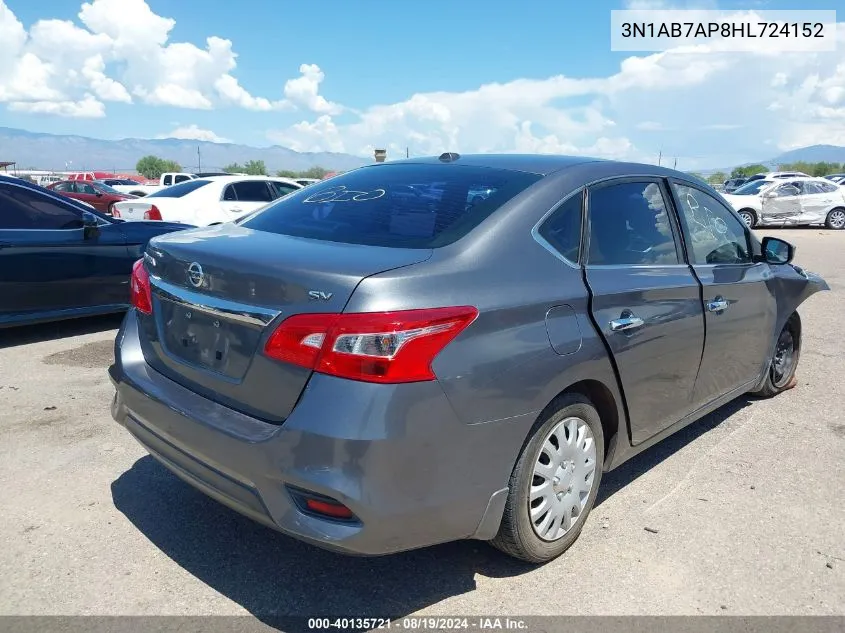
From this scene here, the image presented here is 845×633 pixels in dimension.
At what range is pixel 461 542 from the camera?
3.02 meters

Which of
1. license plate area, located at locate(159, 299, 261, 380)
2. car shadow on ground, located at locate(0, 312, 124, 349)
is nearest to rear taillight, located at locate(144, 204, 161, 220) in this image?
car shadow on ground, located at locate(0, 312, 124, 349)

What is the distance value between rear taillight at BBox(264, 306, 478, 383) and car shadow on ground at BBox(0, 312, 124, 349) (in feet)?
16.8

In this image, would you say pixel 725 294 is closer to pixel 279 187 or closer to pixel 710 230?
pixel 710 230

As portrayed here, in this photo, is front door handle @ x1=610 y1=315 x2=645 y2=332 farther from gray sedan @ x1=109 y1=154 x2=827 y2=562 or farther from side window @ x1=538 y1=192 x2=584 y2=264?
side window @ x1=538 y1=192 x2=584 y2=264

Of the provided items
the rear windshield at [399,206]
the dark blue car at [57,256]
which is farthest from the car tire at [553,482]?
the dark blue car at [57,256]

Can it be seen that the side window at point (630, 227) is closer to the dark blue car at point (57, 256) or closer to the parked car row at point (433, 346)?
the parked car row at point (433, 346)

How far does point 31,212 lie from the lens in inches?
244

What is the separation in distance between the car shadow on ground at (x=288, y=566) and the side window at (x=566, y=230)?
132cm

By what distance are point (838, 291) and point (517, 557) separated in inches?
368

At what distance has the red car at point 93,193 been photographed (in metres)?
24.7

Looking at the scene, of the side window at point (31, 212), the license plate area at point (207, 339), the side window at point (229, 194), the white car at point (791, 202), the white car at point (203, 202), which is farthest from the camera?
the white car at point (791, 202)

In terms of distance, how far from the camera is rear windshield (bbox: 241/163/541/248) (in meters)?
2.69

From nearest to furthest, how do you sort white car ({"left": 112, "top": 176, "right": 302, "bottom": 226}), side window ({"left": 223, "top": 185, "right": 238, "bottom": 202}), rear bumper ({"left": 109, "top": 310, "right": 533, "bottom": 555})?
rear bumper ({"left": 109, "top": 310, "right": 533, "bottom": 555}), white car ({"left": 112, "top": 176, "right": 302, "bottom": 226}), side window ({"left": 223, "top": 185, "right": 238, "bottom": 202})

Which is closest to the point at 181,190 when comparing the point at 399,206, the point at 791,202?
the point at 399,206
